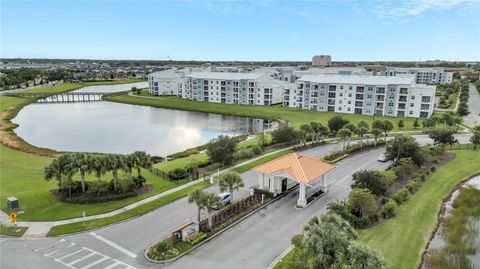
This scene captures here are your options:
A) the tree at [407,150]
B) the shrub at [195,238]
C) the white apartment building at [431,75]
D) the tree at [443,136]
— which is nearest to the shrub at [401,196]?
the tree at [407,150]

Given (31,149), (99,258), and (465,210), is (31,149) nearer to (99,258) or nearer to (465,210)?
(99,258)

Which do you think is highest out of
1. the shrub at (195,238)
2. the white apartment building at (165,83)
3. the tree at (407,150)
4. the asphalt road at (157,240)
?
the white apartment building at (165,83)

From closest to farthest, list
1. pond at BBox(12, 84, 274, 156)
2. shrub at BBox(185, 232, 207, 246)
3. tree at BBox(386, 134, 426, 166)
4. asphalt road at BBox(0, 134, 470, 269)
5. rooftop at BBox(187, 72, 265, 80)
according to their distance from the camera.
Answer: asphalt road at BBox(0, 134, 470, 269)
shrub at BBox(185, 232, 207, 246)
tree at BBox(386, 134, 426, 166)
pond at BBox(12, 84, 274, 156)
rooftop at BBox(187, 72, 265, 80)

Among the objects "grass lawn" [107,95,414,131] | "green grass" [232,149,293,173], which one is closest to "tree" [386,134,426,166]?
"green grass" [232,149,293,173]

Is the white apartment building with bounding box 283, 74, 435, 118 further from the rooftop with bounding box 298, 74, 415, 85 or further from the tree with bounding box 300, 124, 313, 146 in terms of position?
the tree with bounding box 300, 124, 313, 146

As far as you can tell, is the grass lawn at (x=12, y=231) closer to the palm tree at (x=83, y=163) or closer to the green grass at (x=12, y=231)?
the green grass at (x=12, y=231)

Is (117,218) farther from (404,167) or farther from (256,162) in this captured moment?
(404,167)
